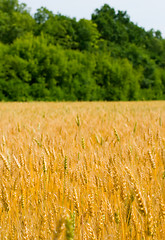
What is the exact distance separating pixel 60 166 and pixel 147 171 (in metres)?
0.41

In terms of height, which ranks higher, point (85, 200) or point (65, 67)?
point (65, 67)

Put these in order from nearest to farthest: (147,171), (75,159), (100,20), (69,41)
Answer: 1. (147,171)
2. (75,159)
3. (69,41)
4. (100,20)

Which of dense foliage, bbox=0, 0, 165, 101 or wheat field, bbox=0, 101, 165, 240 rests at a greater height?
dense foliage, bbox=0, 0, 165, 101

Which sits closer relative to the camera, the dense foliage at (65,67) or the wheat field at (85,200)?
the wheat field at (85,200)

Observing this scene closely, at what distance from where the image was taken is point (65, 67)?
1702 centimetres

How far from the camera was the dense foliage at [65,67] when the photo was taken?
1588 cm

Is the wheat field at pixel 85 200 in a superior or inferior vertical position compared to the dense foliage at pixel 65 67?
inferior

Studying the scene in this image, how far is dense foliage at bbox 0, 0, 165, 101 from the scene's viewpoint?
52.1ft

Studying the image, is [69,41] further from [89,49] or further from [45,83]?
[45,83]

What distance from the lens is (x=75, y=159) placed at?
163 centimetres

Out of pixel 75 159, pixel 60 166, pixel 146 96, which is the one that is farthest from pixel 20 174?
pixel 146 96

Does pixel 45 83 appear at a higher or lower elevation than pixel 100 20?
lower

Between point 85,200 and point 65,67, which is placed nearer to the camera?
point 85,200

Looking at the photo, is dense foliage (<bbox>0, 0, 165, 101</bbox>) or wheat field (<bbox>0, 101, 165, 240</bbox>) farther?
dense foliage (<bbox>0, 0, 165, 101</bbox>)
